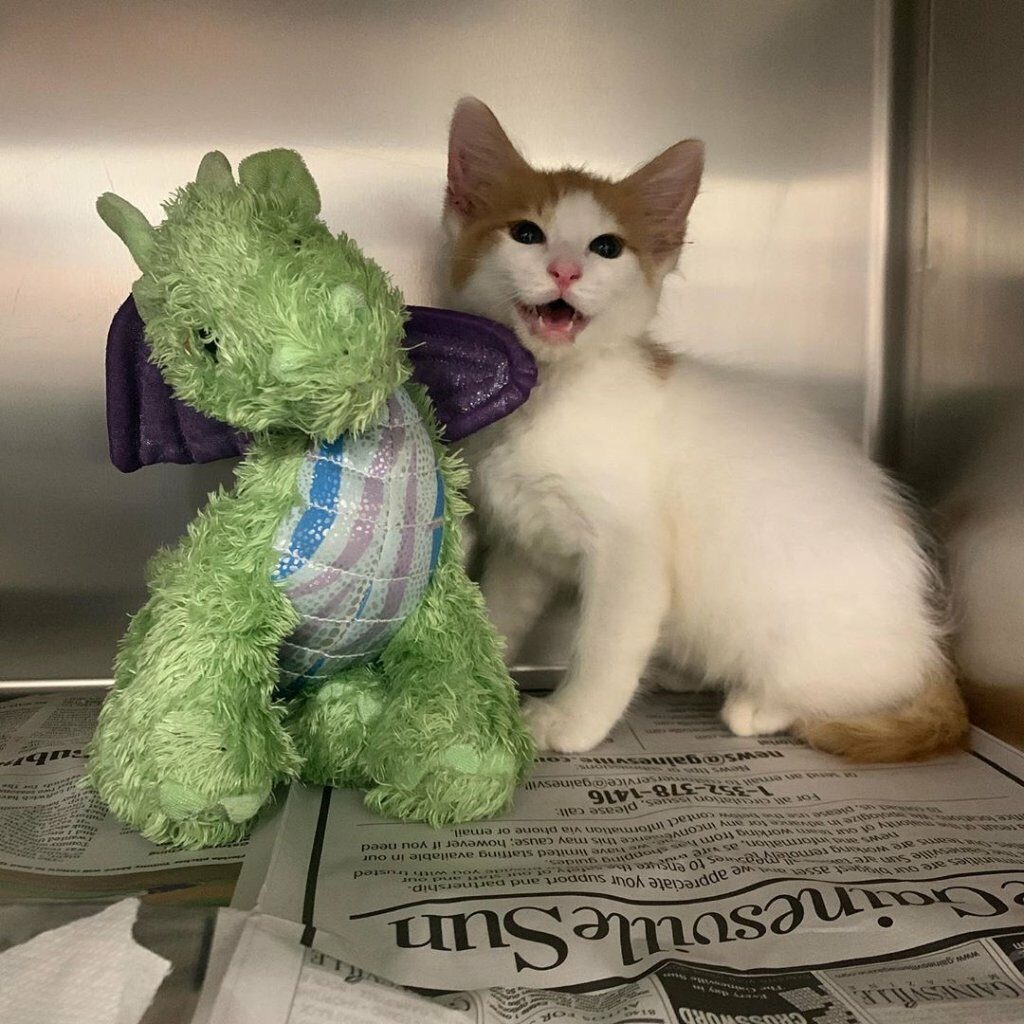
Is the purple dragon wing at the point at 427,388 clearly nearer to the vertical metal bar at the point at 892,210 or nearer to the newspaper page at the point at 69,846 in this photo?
the newspaper page at the point at 69,846

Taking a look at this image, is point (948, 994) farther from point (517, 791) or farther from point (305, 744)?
point (305, 744)

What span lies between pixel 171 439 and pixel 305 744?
30cm

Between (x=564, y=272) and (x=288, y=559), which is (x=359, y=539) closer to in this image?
(x=288, y=559)

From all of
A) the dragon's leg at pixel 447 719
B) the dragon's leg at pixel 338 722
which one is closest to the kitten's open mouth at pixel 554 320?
the dragon's leg at pixel 447 719

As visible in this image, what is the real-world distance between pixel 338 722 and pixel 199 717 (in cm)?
16

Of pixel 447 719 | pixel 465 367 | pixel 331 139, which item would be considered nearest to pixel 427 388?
pixel 465 367

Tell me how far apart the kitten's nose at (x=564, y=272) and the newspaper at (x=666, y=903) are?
51 centimetres

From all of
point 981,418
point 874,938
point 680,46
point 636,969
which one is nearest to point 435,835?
point 636,969

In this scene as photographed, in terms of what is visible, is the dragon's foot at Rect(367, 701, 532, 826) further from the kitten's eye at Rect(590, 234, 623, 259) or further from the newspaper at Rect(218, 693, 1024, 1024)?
the kitten's eye at Rect(590, 234, 623, 259)

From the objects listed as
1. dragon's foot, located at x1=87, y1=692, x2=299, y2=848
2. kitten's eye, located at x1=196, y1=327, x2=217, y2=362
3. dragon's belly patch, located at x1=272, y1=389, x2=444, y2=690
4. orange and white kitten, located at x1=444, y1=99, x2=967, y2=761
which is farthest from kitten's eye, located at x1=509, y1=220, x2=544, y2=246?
dragon's foot, located at x1=87, y1=692, x2=299, y2=848

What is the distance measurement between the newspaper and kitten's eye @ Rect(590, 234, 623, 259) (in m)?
0.59

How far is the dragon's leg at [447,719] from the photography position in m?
0.79

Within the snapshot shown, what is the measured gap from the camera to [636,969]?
614mm

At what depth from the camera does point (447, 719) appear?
0.79 meters
